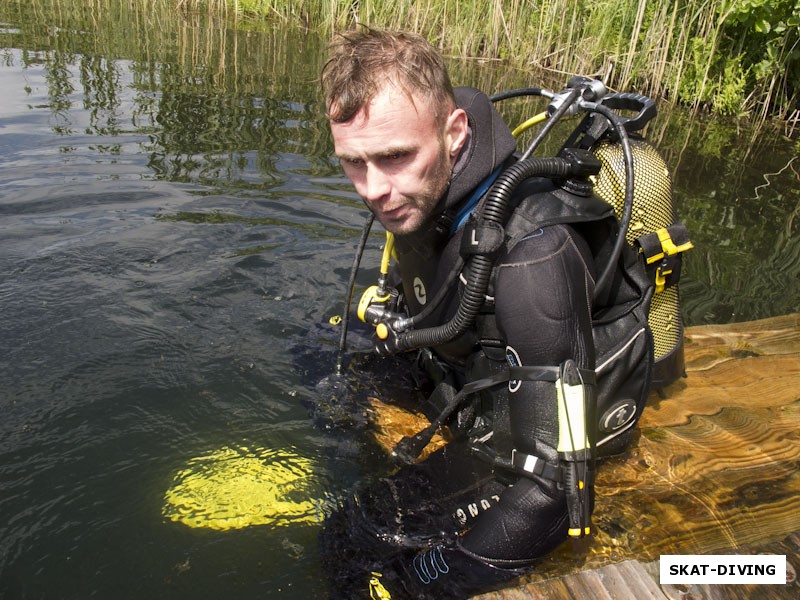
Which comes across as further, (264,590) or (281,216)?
(281,216)

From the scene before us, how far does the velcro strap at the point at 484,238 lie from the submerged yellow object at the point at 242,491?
1.44 meters

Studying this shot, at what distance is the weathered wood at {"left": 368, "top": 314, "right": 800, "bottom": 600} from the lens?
200 cm

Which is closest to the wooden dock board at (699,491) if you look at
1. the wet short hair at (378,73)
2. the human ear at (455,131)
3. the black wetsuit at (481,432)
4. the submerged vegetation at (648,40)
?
the black wetsuit at (481,432)

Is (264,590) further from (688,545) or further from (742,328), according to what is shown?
(742,328)

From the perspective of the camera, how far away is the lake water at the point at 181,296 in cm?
264

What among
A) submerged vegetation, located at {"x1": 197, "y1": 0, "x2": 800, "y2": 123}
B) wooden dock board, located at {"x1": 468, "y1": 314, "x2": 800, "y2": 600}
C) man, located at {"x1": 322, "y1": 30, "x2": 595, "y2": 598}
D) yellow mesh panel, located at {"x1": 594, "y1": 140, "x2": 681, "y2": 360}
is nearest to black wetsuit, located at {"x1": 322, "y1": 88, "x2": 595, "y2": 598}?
man, located at {"x1": 322, "y1": 30, "x2": 595, "y2": 598}

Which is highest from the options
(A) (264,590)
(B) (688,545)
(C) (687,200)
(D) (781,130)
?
(D) (781,130)

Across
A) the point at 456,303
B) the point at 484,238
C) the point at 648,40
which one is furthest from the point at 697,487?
the point at 648,40

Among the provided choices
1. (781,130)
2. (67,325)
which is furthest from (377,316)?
(781,130)

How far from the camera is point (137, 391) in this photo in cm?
342

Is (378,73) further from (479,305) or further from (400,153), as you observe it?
(479,305)

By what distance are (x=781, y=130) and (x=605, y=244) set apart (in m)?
8.77

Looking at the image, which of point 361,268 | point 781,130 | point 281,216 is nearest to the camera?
point 361,268

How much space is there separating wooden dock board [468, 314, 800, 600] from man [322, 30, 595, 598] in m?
0.25
